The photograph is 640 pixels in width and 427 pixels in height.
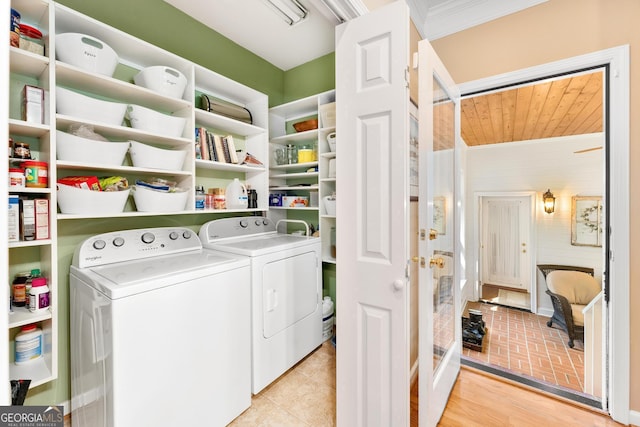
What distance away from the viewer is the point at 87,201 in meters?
1.47

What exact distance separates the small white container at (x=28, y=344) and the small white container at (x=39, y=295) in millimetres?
160

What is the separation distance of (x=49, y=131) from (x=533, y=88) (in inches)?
143

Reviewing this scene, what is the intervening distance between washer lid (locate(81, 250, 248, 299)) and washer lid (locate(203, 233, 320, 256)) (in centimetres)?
10

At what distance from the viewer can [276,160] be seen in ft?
9.27

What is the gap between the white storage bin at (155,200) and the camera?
1.69m

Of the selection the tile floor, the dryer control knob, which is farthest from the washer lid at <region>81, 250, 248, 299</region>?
the tile floor

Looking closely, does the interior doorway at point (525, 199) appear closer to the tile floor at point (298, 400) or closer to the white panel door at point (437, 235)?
the white panel door at point (437, 235)

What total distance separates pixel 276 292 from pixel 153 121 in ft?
4.49

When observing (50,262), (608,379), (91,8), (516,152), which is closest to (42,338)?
(50,262)

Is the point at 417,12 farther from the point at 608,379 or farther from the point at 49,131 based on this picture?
the point at 608,379

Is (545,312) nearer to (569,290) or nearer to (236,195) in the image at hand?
(569,290)

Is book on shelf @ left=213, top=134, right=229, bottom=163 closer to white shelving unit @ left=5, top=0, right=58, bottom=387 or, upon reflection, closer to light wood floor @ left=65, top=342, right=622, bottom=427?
white shelving unit @ left=5, top=0, right=58, bottom=387

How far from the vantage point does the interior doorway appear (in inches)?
109

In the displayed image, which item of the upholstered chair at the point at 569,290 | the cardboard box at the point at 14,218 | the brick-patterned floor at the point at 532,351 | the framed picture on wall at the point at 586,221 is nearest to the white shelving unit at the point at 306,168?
the cardboard box at the point at 14,218
